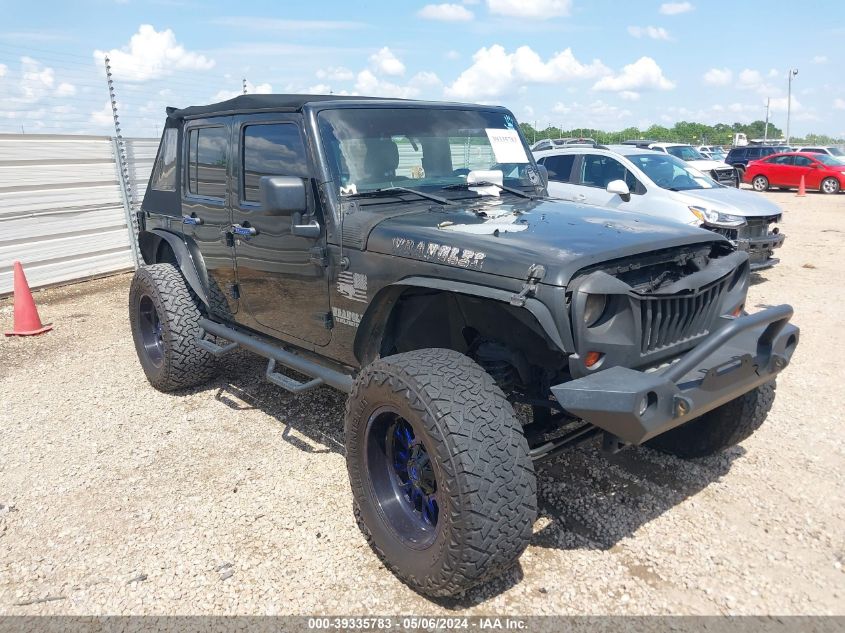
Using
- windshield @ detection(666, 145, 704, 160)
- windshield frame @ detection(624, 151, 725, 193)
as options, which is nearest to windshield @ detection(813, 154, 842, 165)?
windshield @ detection(666, 145, 704, 160)

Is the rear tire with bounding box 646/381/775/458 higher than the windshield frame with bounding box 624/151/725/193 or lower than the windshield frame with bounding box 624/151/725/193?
lower

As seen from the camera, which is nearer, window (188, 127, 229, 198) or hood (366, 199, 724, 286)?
hood (366, 199, 724, 286)

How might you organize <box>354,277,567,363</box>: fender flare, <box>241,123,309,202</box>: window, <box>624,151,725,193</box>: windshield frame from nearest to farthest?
<box>354,277,567,363</box>: fender flare → <box>241,123,309,202</box>: window → <box>624,151,725,193</box>: windshield frame

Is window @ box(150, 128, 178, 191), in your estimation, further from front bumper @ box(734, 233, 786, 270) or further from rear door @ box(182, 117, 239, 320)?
front bumper @ box(734, 233, 786, 270)

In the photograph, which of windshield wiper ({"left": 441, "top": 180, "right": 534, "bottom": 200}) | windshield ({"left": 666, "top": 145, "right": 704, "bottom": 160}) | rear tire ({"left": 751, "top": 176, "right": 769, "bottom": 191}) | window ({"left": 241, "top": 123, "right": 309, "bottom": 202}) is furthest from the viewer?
rear tire ({"left": 751, "top": 176, "right": 769, "bottom": 191})

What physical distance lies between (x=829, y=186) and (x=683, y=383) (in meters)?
23.1

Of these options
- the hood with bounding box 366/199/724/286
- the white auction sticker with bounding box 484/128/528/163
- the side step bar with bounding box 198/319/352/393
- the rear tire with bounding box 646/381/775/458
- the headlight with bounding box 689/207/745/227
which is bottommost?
the rear tire with bounding box 646/381/775/458

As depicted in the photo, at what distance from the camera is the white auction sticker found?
418 centimetres

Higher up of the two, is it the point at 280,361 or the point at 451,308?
the point at 451,308

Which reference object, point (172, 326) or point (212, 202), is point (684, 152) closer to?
point (212, 202)

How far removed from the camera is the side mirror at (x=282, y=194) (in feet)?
10.5

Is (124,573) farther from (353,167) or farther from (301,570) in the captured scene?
(353,167)

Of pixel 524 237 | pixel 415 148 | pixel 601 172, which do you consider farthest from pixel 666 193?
pixel 524 237

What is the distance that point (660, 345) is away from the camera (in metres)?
2.84
